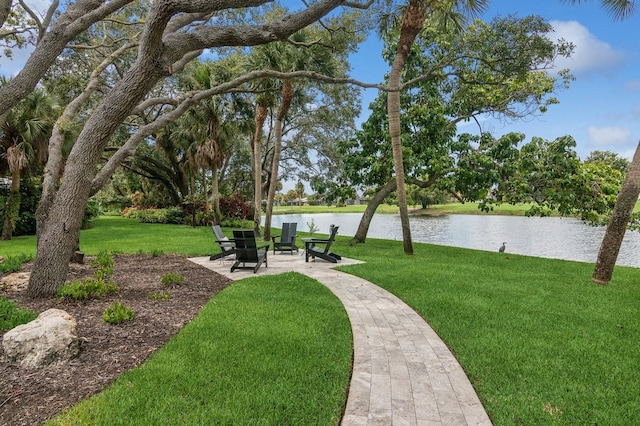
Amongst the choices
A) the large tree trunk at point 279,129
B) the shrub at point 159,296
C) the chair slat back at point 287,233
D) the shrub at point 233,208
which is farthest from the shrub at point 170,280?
the shrub at point 233,208

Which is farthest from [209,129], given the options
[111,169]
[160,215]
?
[111,169]

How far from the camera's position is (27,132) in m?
12.9

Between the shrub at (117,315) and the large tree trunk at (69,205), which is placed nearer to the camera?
the shrub at (117,315)

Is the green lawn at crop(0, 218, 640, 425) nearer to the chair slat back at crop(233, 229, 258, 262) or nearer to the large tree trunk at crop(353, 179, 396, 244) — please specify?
the chair slat back at crop(233, 229, 258, 262)

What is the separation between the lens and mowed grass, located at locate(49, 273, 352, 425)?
2559mm

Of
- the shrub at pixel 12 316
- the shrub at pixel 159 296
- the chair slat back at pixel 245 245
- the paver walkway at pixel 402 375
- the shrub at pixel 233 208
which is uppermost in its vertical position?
the shrub at pixel 233 208

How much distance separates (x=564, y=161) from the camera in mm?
10742

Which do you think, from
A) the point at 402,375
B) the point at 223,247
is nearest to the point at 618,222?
the point at 402,375

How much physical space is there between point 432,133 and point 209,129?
495 inches

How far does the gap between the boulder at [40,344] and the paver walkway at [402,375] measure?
8.77 feet

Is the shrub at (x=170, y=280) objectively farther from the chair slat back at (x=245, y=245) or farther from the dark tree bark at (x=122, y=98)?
the chair slat back at (x=245, y=245)

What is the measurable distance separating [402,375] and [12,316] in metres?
4.46

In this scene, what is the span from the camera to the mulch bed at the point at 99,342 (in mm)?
2711

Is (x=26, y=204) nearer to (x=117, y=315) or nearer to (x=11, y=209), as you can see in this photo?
(x=11, y=209)
